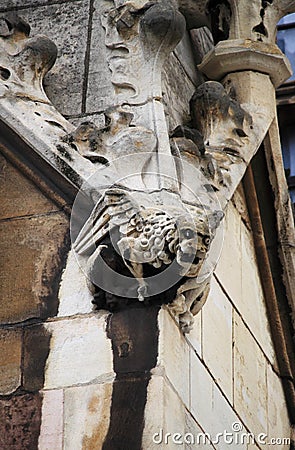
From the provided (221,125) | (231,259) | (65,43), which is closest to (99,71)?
(65,43)

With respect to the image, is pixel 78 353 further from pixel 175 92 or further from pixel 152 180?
pixel 175 92

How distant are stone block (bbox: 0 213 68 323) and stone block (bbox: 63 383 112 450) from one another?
0.33 metres

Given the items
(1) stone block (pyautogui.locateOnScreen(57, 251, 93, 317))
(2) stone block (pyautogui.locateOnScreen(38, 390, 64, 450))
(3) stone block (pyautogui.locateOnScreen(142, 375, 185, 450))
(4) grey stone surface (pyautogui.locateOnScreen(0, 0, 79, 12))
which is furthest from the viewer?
(4) grey stone surface (pyautogui.locateOnScreen(0, 0, 79, 12))

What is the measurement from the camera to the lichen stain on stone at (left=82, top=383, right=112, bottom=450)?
253 inches

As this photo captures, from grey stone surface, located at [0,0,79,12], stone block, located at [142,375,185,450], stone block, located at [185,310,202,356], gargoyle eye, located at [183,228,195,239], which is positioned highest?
grey stone surface, located at [0,0,79,12]

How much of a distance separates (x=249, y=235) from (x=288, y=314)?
37cm

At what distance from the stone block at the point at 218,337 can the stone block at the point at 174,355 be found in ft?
1.03

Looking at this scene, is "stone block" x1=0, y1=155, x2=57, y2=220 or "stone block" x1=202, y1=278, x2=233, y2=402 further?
"stone block" x1=202, y1=278, x2=233, y2=402

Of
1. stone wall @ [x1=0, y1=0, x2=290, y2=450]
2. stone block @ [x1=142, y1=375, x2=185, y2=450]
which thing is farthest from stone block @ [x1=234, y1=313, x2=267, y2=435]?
stone block @ [x1=142, y1=375, x2=185, y2=450]

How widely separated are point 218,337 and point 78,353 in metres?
0.82

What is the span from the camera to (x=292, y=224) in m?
8.15

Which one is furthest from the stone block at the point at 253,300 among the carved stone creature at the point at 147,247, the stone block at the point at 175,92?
the carved stone creature at the point at 147,247

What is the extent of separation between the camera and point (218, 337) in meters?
7.30

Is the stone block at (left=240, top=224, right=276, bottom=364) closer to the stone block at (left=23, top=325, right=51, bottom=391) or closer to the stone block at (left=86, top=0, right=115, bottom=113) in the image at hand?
the stone block at (left=86, top=0, right=115, bottom=113)
